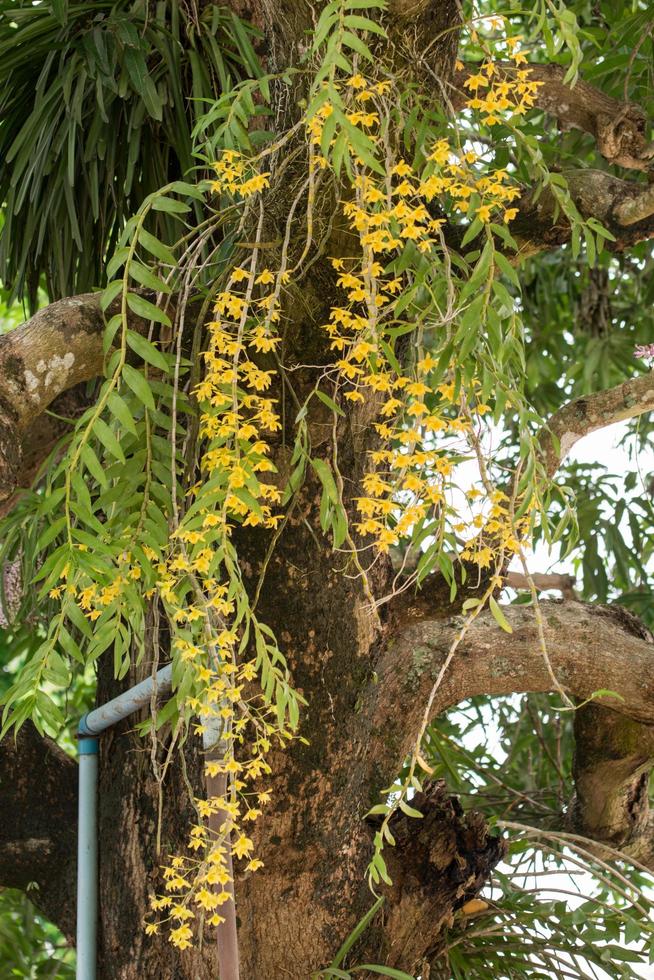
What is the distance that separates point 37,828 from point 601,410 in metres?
1.08

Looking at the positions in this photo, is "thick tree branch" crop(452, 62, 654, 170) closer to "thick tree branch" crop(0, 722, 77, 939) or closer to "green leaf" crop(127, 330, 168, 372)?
"green leaf" crop(127, 330, 168, 372)

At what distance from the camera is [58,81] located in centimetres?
187

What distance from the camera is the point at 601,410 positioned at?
170 cm

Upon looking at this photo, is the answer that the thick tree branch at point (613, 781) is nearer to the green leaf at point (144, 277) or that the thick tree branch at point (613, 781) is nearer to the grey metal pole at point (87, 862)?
the grey metal pole at point (87, 862)

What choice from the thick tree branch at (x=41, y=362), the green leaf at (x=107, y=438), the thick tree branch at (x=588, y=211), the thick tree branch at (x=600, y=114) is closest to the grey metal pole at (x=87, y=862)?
the thick tree branch at (x=41, y=362)

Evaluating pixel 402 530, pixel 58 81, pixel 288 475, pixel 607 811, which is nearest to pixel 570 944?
pixel 607 811

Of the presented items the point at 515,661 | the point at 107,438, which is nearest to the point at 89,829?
the point at 515,661

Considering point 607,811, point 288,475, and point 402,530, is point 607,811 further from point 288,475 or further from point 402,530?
point 402,530

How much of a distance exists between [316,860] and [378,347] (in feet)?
2.46

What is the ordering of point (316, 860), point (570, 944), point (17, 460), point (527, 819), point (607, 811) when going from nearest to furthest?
point (17, 460), point (316, 860), point (570, 944), point (607, 811), point (527, 819)

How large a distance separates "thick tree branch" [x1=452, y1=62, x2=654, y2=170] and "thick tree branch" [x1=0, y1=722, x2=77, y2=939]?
1.22 metres

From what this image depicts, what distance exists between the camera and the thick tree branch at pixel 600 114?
5.91 feet

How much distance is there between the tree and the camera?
1095 mm

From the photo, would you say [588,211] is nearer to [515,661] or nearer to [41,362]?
[515,661]
